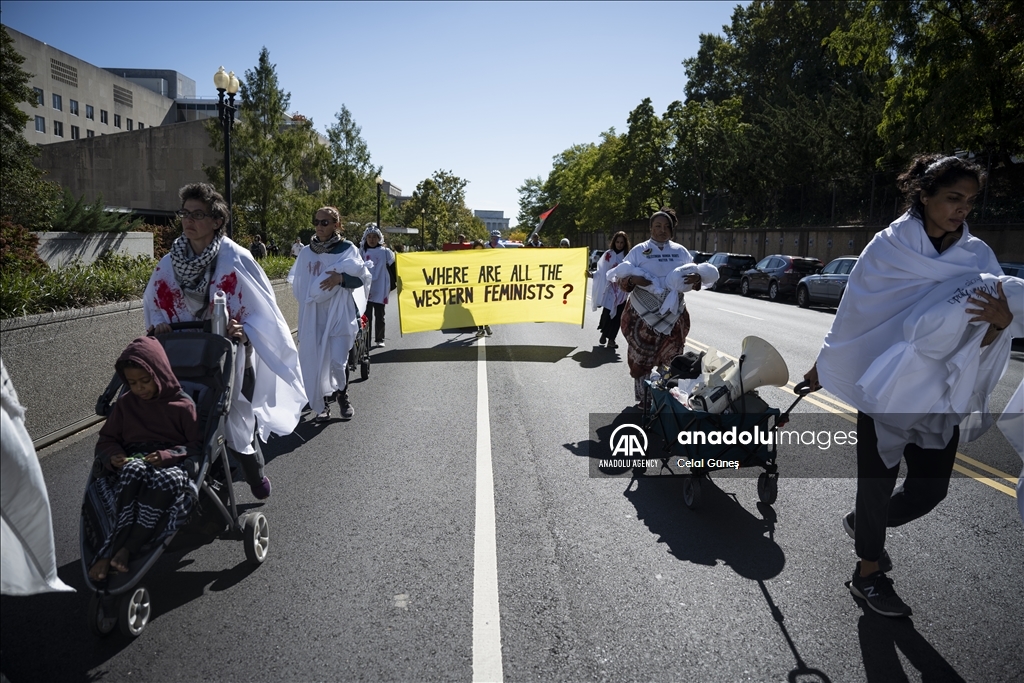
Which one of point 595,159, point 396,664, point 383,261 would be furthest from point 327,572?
point 595,159

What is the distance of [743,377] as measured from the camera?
5.06m

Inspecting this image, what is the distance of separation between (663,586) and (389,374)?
23.0ft

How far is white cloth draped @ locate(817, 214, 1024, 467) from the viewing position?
346 centimetres

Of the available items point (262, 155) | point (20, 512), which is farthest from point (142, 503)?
point (262, 155)

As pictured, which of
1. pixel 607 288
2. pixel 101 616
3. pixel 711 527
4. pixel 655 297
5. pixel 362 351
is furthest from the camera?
pixel 607 288

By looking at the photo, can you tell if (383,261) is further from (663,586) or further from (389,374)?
(663,586)

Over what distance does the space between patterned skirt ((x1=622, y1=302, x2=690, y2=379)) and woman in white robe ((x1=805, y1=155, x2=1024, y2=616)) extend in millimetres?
3245

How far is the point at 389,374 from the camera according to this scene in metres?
10.4

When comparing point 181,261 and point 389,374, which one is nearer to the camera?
point 181,261

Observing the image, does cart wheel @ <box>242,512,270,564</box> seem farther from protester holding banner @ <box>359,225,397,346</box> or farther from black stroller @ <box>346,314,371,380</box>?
protester holding banner @ <box>359,225,397,346</box>

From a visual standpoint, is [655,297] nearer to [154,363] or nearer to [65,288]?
[154,363]

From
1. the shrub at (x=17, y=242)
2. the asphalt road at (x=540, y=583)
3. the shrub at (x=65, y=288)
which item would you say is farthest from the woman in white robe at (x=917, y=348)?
the shrub at (x=17, y=242)

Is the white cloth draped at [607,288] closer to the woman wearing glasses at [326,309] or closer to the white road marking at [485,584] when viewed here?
the woman wearing glasses at [326,309]

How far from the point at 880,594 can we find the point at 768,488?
57.5 inches
